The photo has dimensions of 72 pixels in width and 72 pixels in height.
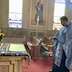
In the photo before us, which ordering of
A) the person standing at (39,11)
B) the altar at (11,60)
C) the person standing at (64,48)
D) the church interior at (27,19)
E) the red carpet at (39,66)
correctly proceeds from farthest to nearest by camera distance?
the person standing at (39,11), the church interior at (27,19), the red carpet at (39,66), the person standing at (64,48), the altar at (11,60)

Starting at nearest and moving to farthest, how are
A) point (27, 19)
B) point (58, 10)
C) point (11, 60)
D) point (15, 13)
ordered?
point (11, 60) < point (27, 19) < point (15, 13) < point (58, 10)

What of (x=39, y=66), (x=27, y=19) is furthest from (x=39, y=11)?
(x=39, y=66)

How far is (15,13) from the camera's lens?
883 cm

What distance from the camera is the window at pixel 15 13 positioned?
8.69m

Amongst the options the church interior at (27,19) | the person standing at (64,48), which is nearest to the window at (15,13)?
the church interior at (27,19)

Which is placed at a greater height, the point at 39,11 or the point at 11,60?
the point at 39,11

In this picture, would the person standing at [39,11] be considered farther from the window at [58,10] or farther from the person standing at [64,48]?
the person standing at [64,48]

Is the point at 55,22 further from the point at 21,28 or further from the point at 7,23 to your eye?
the point at 7,23

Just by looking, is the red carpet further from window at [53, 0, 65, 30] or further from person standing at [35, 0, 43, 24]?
window at [53, 0, 65, 30]

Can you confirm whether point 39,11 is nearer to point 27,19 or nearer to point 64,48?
point 27,19

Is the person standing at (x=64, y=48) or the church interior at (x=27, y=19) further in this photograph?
the church interior at (x=27, y=19)

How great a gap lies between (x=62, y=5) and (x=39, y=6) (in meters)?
1.28

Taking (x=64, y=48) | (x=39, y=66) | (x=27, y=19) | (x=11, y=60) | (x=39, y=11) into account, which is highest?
(x=39, y=11)

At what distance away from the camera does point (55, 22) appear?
358 inches
